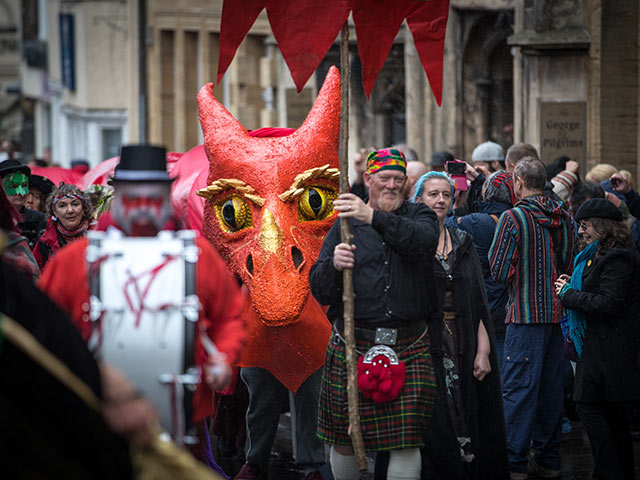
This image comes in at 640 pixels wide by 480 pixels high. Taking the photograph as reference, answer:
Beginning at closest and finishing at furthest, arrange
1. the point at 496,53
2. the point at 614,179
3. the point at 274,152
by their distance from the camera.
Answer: the point at 274,152, the point at 614,179, the point at 496,53

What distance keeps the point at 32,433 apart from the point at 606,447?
4.49 metres

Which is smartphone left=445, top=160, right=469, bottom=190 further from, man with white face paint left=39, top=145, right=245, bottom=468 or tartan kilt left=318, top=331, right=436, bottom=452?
man with white face paint left=39, top=145, right=245, bottom=468

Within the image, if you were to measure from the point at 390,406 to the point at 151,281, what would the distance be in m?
2.11

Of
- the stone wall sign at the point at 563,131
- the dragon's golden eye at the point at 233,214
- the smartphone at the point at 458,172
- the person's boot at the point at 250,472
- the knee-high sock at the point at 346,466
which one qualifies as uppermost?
the stone wall sign at the point at 563,131

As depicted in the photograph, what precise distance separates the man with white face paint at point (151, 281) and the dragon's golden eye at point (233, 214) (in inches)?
94.9

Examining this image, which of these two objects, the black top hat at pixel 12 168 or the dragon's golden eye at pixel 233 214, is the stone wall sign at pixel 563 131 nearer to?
the black top hat at pixel 12 168

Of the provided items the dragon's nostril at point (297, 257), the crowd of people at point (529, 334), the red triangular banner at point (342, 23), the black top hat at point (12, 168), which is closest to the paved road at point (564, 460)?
the crowd of people at point (529, 334)

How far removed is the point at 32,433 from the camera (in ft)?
11.4

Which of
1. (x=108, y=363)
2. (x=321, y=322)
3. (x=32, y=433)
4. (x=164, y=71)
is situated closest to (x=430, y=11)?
(x=321, y=322)

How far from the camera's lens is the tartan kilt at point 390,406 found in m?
6.30

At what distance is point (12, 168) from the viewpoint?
9.01 metres

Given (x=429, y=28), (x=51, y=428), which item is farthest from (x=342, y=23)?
(x=51, y=428)

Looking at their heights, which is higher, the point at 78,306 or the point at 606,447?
the point at 78,306

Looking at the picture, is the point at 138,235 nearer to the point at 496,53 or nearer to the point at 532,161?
the point at 532,161
